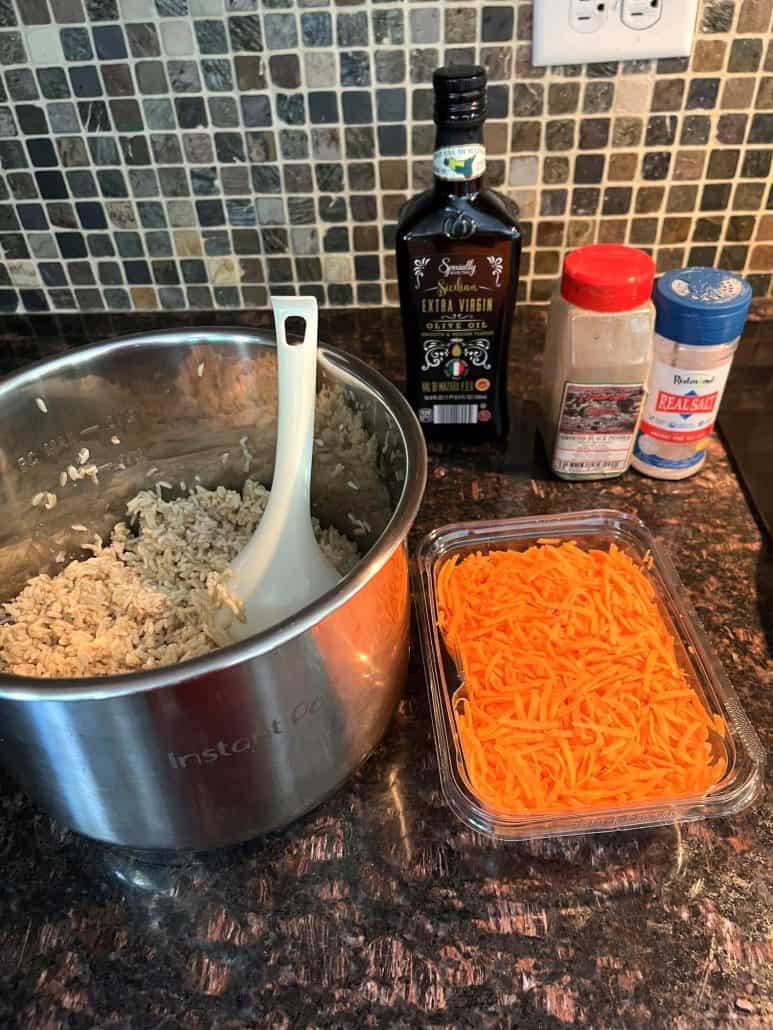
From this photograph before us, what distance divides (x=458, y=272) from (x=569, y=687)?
42cm

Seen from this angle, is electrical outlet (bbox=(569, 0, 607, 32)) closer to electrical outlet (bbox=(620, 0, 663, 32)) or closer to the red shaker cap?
electrical outlet (bbox=(620, 0, 663, 32))

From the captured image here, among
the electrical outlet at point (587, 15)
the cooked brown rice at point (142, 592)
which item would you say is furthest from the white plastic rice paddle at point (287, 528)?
the electrical outlet at point (587, 15)

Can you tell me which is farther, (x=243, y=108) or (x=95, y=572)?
(x=243, y=108)

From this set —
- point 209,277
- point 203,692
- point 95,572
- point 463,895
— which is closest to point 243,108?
point 209,277

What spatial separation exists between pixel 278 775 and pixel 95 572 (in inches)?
13.4

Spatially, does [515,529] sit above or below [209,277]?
below

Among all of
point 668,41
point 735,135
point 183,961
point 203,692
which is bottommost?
point 183,961

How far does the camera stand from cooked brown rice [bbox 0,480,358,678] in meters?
0.68

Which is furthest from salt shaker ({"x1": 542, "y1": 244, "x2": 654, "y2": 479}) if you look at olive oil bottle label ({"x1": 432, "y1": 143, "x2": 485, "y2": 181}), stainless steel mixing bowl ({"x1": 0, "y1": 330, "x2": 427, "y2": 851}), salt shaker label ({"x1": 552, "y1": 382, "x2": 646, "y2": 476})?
stainless steel mixing bowl ({"x1": 0, "y1": 330, "x2": 427, "y2": 851})

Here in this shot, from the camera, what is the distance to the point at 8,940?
563mm

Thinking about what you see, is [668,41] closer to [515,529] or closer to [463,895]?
[515,529]

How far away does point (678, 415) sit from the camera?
836 millimetres

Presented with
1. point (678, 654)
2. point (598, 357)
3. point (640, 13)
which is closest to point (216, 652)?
point (678, 654)

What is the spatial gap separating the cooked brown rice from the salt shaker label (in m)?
Result: 0.25
